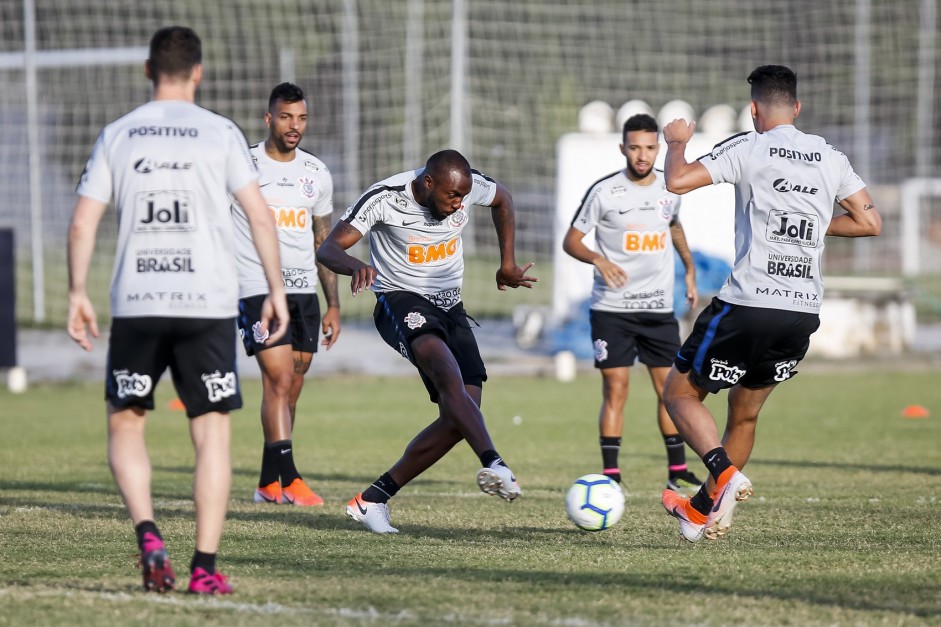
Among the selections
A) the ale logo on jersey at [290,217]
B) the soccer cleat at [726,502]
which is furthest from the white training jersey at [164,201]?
the ale logo on jersey at [290,217]

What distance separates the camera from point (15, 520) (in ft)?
24.1

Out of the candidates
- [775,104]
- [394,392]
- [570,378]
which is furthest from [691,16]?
[775,104]

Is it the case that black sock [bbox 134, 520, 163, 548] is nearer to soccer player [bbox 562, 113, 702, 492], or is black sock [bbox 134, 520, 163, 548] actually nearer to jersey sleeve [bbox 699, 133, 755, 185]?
jersey sleeve [bbox 699, 133, 755, 185]

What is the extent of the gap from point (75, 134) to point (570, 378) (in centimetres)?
1003

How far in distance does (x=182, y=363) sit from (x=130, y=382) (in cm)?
21

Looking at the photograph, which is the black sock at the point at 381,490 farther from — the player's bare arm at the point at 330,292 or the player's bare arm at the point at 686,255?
the player's bare arm at the point at 686,255

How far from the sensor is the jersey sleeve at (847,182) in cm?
663

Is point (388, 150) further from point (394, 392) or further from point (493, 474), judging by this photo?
point (493, 474)

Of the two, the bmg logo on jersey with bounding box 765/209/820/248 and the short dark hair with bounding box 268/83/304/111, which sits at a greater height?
the short dark hair with bounding box 268/83/304/111

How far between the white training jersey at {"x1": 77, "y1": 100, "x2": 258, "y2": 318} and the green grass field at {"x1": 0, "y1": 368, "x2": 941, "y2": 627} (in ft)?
3.78

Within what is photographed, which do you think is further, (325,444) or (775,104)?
(325,444)

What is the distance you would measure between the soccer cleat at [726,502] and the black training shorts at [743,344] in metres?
0.64

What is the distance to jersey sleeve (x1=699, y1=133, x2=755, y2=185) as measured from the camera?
651 cm

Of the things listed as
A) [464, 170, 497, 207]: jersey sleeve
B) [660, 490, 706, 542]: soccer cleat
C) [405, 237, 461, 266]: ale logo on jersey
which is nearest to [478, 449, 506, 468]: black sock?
[660, 490, 706, 542]: soccer cleat
